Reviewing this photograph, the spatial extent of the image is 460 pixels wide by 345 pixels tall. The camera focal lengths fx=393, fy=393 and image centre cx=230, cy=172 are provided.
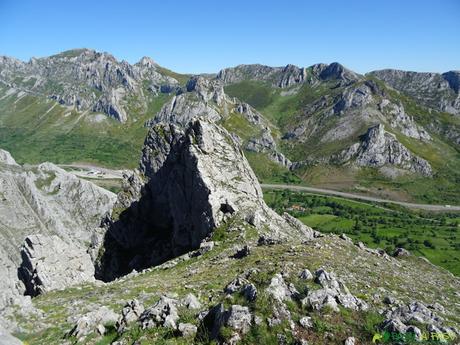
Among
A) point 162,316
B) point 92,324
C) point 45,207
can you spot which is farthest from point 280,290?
point 45,207

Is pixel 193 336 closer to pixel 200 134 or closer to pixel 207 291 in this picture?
pixel 207 291

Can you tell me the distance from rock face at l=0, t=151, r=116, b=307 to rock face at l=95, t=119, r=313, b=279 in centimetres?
1458

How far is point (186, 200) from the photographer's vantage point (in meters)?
74.9

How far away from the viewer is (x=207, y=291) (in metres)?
36.3

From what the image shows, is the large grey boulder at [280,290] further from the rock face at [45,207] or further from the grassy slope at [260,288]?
the rock face at [45,207]

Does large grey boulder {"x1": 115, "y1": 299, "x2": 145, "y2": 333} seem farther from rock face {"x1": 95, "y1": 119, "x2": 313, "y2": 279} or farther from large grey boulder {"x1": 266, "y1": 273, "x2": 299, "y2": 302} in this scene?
rock face {"x1": 95, "y1": 119, "x2": 313, "y2": 279}

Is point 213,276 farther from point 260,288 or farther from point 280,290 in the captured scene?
point 280,290

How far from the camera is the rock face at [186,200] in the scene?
2613 inches

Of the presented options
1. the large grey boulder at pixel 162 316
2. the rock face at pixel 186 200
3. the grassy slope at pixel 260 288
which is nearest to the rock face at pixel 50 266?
Result: the grassy slope at pixel 260 288

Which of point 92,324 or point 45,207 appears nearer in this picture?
point 92,324

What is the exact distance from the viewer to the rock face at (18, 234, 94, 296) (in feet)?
207

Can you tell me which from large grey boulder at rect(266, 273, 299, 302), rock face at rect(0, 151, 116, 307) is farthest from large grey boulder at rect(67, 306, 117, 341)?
rock face at rect(0, 151, 116, 307)

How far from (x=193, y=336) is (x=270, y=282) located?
6.44 metres

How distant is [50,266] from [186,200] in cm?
2571
